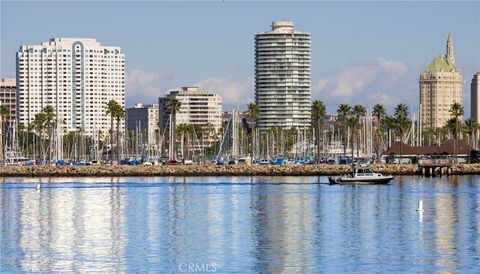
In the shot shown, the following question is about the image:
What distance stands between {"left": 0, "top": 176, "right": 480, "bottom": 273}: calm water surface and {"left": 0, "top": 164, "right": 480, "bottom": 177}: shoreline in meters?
50.8

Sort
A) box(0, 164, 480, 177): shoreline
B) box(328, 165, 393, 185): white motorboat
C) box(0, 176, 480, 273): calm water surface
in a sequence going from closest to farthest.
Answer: box(0, 176, 480, 273): calm water surface
box(328, 165, 393, 185): white motorboat
box(0, 164, 480, 177): shoreline

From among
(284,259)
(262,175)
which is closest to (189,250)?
(284,259)

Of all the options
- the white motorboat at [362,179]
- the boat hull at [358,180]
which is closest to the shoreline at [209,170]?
the white motorboat at [362,179]

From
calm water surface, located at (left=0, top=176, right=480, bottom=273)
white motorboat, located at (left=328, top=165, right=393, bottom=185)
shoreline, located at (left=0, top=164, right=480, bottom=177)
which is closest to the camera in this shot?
calm water surface, located at (left=0, top=176, right=480, bottom=273)

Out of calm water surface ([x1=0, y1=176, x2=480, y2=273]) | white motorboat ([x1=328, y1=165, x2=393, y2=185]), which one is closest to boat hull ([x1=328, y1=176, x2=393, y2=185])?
white motorboat ([x1=328, y1=165, x2=393, y2=185])

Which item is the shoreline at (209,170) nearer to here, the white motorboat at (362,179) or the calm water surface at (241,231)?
the white motorboat at (362,179)

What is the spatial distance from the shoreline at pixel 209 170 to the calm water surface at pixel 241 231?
167ft

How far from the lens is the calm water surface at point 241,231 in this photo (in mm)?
56469

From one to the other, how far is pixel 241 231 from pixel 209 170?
107 m

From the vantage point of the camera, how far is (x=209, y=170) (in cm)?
17862

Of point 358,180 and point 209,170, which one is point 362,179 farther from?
point 209,170

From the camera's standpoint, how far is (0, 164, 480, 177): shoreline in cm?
17175

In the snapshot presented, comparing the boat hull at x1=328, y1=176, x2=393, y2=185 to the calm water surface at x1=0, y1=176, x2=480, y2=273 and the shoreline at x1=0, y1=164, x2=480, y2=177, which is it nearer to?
the calm water surface at x1=0, y1=176, x2=480, y2=273

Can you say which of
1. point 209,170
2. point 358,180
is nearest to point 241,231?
point 358,180
